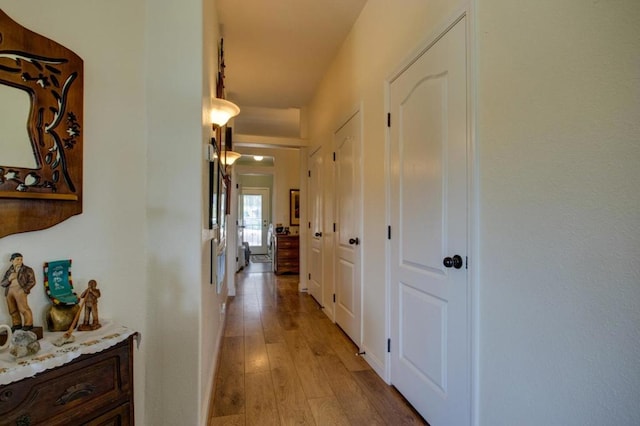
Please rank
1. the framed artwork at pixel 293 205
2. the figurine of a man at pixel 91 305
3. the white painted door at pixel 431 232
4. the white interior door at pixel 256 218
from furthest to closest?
the white interior door at pixel 256 218, the framed artwork at pixel 293 205, the white painted door at pixel 431 232, the figurine of a man at pixel 91 305

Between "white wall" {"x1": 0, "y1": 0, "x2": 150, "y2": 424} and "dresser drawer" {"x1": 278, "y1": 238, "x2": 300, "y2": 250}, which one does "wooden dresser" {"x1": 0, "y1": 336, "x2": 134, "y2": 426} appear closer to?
"white wall" {"x1": 0, "y1": 0, "x2": 150, "y2": 424}

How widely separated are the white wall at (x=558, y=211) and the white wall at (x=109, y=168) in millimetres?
1526

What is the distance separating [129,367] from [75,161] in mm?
825

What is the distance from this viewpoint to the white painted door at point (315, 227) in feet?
13.6

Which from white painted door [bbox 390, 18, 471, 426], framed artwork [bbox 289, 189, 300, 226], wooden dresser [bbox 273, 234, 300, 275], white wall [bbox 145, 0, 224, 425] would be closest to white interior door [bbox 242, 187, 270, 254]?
framed artwork [bbox 289, 189, 300, 226]

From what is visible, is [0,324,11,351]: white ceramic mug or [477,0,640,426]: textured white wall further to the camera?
[0,324,11,351]: white ceramic mug

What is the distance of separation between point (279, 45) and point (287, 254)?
4115mm

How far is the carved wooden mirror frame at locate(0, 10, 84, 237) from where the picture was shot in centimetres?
104

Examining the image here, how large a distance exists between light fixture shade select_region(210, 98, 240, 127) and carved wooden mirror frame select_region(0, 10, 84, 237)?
0.88 metres

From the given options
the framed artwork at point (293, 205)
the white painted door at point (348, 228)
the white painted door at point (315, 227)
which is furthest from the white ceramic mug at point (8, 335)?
the framed artwork at point (293, 205)

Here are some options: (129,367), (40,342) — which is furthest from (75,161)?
(129,367)

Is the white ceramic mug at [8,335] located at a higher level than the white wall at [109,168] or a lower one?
lower

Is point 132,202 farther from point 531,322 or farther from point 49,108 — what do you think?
point 531,322

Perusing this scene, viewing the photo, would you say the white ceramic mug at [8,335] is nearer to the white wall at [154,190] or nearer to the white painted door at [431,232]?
the white wall at [154,190]
